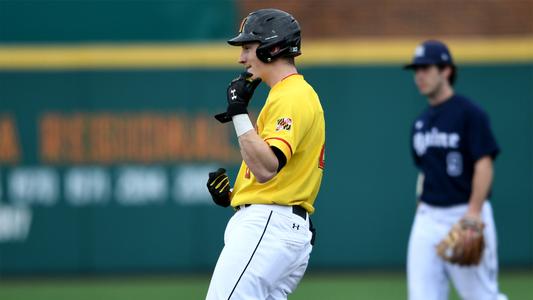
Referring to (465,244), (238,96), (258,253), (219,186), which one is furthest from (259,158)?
(465,244)

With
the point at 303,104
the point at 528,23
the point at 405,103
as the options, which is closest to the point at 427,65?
the point at 303,104

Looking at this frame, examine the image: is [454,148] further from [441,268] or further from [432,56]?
[441,268]

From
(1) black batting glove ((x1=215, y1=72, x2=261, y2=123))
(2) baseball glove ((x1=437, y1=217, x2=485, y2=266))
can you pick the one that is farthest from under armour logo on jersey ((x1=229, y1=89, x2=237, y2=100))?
(2) baseball glove ((x1=437, y1=217, x2=485, y2=266))

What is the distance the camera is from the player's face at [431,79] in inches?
273

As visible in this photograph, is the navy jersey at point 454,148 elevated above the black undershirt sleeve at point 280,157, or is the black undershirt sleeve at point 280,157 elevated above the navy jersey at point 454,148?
the black undershirt sleeve at point 280,157

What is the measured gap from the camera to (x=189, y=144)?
440 inches

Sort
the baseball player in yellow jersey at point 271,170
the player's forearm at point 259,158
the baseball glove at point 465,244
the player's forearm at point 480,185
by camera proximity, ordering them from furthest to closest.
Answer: the player's forearm at point 480,185 < the baseball glove at point 465,244 < the baseball player in yellow jersey at point 271,170 < the player's forearm at point 259,158

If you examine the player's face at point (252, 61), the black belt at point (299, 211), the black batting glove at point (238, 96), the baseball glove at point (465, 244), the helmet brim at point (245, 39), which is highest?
the helmet brim at point (245, 39)

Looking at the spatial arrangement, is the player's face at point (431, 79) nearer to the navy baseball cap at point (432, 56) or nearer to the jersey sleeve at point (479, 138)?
the navy baseball cap at point (432, 56)

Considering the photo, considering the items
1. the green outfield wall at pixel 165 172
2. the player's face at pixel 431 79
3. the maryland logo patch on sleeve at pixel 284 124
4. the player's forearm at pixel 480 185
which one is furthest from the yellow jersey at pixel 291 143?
the green outfield wall at pixel 165 172

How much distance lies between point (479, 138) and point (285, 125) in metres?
2.17

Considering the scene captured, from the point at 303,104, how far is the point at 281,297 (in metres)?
0.99

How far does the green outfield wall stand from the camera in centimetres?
1109

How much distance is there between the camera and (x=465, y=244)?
21.0 feet
